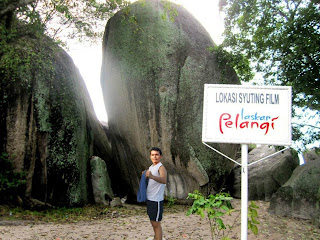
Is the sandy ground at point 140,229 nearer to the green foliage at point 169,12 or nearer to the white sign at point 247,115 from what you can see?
the white sign at point 247,115

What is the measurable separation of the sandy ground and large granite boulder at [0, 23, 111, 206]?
174 centimetres

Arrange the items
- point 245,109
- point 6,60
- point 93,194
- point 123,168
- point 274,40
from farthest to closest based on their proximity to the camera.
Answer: point 123,168, point 93,194, point 274,40, point 6,60, point 245,109

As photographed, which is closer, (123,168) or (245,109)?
(245,109)

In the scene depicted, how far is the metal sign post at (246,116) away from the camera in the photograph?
12.9ft

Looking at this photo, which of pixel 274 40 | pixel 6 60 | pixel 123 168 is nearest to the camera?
pixel 6 60

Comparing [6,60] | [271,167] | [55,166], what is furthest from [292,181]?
[6,60]

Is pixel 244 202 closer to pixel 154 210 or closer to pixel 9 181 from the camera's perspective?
pixel 154 210

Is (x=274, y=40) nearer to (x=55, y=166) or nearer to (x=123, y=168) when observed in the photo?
(x=123, y=168)

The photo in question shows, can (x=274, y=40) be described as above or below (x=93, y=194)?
above

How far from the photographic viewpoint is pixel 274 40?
28.2ft

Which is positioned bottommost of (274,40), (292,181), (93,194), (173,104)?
(93,194)

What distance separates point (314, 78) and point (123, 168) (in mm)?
6375

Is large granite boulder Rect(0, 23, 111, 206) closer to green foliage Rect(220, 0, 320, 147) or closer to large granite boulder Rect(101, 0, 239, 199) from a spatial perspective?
large granite boulder Rect(101, 0, 239, 199)

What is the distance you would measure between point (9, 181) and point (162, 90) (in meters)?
4.79
